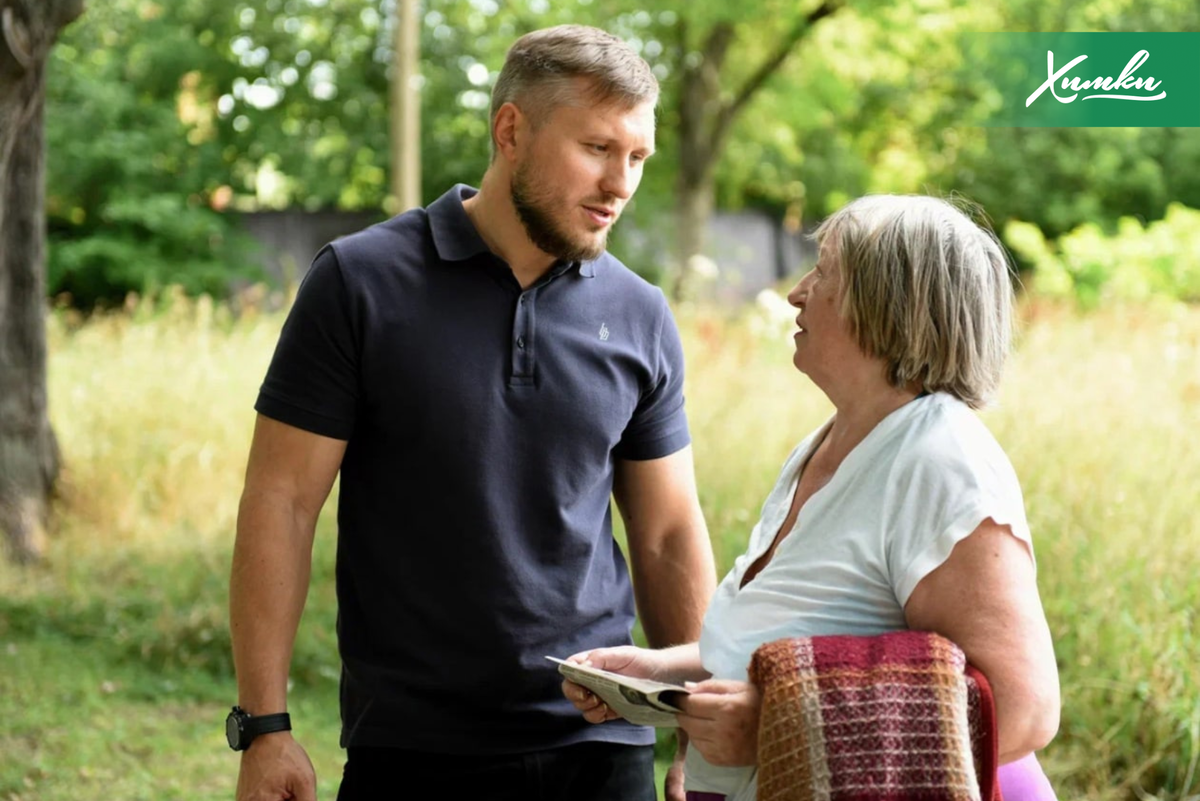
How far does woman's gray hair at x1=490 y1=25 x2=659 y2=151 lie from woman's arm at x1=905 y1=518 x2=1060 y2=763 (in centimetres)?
114

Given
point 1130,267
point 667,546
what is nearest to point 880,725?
point 667,546

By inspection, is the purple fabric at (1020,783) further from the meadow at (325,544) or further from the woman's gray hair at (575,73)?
the meadow at (325,544)

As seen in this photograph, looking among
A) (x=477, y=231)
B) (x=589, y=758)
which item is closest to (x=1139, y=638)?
(x=589, y=758)

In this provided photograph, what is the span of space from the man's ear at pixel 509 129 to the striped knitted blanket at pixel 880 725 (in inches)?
49.1

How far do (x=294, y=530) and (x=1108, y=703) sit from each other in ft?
10.0

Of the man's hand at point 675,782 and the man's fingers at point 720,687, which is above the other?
the man's fingers at point 720,687

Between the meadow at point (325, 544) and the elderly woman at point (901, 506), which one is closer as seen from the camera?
the elderly woman at point (901, 506)

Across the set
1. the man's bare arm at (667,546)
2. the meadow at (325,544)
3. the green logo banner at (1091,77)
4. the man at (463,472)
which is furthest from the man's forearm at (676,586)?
the green logo banner at (1091,77)

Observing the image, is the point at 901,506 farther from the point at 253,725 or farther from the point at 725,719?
the point at 253,725

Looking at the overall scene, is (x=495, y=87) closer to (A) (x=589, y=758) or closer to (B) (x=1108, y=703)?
(A) (x=589, y=758)

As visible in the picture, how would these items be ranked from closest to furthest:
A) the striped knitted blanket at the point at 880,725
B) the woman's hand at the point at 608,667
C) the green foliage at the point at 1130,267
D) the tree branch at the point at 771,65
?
1. the striped knitted blanket at the point at 880,725
2. the woman's hand at the point at 608,667
3. the green foliage at the point at 1130,267
4. the tree branch at the point at 771,65

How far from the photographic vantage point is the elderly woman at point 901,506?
1.85 meters

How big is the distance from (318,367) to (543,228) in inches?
19.2

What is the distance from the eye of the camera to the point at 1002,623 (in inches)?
71.9
